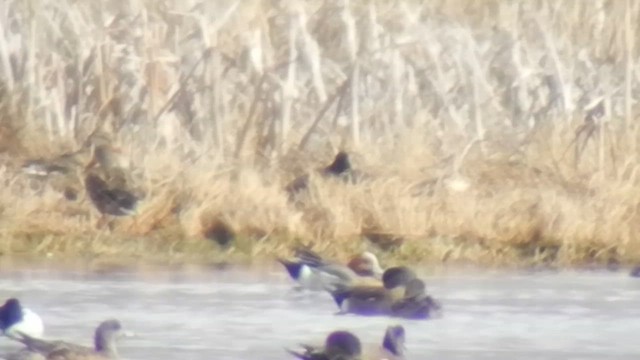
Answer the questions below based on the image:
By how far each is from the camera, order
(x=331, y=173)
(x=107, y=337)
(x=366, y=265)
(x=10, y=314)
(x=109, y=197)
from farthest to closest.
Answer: (x=331, y=173) → (x=109, y=197) → (x=366, y=265) → (x=10, y=314) → (x=107, y=337)

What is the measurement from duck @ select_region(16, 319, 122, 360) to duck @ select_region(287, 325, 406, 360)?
904 millimetres

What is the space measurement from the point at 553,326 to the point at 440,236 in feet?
10.1

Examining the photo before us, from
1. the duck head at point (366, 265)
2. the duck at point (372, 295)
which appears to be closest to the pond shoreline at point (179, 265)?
the duck head at point (366, 265)

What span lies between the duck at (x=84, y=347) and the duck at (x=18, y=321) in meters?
0.13

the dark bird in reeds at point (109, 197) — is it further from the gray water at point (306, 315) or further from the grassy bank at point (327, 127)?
the gray water at point (306, 315)

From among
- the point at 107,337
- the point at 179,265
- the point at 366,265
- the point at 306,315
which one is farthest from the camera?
the point at 179,265

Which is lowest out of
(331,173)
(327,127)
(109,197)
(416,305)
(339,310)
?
(339,310)

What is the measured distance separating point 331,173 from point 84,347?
192 inches

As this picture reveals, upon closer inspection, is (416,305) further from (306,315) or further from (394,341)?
(394,341)

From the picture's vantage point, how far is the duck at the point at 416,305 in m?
11.5

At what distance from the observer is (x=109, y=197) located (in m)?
14.5

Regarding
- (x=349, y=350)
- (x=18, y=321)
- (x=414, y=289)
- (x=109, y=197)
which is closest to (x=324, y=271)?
(x=414, y=289)

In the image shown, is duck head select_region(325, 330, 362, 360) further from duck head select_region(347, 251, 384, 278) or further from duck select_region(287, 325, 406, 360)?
duck head select_region(347, 251, 384, 278)

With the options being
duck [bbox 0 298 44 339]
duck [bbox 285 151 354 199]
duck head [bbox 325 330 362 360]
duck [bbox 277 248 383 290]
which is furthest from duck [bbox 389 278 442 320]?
duck [bbox 285 151 354 199]
